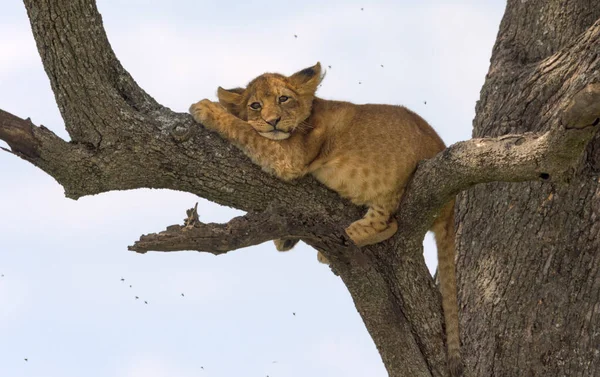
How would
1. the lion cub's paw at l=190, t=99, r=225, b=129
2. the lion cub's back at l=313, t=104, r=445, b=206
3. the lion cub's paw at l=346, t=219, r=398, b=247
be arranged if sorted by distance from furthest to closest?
the lion cub's back at l=313, t=104, r=445, b=206, the lion cub's paw at l=190, t=99, r=225, b=129, the lion cub's paw at l=346, t=219, r=398, b=247

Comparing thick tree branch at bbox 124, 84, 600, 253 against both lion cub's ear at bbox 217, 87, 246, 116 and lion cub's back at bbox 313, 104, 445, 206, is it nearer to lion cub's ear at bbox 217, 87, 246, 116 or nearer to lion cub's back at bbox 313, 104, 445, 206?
lion cub's back at bbox 313, 104, 445, 206

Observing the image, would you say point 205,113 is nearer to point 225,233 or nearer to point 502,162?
point 225,233

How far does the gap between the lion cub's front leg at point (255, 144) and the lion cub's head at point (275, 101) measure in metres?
0.21

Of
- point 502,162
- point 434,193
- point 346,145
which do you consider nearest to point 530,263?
point 434,193

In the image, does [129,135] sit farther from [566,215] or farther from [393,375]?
[566,215]

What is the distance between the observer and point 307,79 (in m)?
7.51

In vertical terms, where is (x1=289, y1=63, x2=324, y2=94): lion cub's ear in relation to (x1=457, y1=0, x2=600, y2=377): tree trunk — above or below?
above

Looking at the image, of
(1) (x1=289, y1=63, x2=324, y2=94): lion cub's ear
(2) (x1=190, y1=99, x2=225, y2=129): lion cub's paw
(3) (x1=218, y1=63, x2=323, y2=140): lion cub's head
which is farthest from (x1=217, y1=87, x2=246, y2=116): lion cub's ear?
(2) (x1=190, y1=99, x2=225, y2=129): lion cub's paw

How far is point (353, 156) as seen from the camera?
691cm


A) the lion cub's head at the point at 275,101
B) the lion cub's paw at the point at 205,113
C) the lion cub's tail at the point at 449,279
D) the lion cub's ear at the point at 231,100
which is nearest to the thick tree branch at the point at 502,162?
the lion cub's tail at the point at 449,279

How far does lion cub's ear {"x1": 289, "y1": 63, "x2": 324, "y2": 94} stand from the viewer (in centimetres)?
747

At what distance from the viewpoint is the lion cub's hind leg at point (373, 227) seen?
21.4ft

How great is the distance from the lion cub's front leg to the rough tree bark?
81 millimetres

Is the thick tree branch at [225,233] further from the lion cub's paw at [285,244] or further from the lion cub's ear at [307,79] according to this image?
the lion cub's ear at [307,79]
